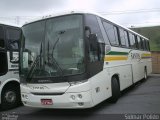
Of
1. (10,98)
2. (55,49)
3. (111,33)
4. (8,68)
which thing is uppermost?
(111,33)

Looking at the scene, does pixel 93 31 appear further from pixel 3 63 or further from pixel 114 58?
pixel 3 63

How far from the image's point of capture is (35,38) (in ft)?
26.3

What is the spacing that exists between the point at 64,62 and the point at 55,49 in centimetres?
50

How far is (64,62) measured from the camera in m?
7.41

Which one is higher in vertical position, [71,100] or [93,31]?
[93,31]

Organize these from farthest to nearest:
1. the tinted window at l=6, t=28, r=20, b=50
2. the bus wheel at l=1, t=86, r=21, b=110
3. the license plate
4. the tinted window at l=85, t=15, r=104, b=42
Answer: the tinted window at l=6, t=28, r=20, b=50 < the bus wheel at l=1, t=86, r=21, b=110 < the tinted window at l=85, t=15, r=104, b=42 < the license plate

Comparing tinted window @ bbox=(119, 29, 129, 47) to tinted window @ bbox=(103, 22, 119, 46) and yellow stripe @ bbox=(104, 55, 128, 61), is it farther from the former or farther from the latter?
tinted window @ bbox=(103, 22, 119, 46)

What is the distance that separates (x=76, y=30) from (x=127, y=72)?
15.3 feet

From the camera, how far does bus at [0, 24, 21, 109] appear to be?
9438 millimetres

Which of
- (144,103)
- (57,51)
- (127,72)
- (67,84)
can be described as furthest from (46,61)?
(127,72)

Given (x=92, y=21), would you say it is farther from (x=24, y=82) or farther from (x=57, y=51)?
(x=24, y=82)

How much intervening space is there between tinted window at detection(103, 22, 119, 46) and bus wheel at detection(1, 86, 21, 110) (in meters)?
4.05

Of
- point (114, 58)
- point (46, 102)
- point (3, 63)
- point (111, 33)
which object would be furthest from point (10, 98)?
point (111, 33)

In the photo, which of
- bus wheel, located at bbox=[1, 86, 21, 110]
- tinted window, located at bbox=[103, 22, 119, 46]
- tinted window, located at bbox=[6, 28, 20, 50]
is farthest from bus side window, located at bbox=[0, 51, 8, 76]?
tinted window, located at bbox=[103, 22, 119, 46]
